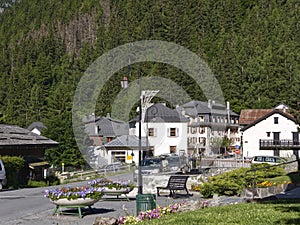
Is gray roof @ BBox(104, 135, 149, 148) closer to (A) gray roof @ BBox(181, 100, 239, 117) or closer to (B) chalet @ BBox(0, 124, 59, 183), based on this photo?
(A) gray roof @ BBox(181, 100, 239, 117)

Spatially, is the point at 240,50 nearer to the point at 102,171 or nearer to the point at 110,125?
the point at 110,125

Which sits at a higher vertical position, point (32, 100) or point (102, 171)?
point (32, 100)

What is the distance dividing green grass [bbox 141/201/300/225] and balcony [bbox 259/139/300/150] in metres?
53.9

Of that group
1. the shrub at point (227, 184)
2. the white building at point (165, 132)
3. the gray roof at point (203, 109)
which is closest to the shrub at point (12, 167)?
the shrub at point (227, 184)

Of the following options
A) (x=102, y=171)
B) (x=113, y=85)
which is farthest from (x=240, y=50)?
(x=102, y=171)

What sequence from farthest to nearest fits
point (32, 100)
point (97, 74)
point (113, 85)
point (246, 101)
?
point (97, 74), point (32, 100), point (113, 85), point (246, 101)

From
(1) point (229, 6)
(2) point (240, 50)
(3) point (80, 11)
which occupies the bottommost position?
(2) point (240, 50)

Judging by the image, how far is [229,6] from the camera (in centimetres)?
14050

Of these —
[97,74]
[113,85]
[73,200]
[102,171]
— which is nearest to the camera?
[73,200]

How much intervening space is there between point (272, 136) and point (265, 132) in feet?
3.22

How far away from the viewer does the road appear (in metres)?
15.3

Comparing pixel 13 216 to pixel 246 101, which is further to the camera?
pixel 246 101

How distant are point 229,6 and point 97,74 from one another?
39.9 m

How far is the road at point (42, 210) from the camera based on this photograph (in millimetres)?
15289
